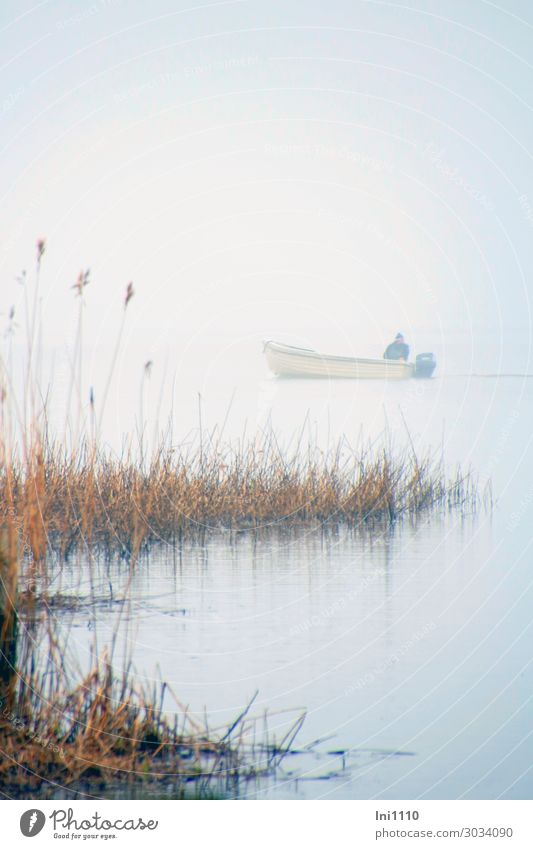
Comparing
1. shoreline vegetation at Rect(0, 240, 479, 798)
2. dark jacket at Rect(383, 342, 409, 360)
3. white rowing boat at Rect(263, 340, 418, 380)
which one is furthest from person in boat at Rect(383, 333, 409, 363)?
shoreline vegetation at Rect(0, 240, 479, 798)

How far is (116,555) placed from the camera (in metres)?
7.43

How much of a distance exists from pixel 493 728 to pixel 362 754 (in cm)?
73

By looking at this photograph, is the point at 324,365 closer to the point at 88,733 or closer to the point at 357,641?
the point at 357,641

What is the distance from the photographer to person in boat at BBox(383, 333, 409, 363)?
2274 cm

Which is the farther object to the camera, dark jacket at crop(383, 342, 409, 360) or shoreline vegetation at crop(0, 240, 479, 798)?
dark jacket at crop(383, 342, 409, 360)

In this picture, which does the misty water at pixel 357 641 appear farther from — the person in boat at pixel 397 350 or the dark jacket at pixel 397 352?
the dark jacket at pixel 397 352

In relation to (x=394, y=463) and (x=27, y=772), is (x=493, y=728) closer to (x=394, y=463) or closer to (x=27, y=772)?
(x=27, y=772)

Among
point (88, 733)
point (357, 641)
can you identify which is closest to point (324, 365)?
point (357, 641)

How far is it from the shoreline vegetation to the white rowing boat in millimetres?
14818

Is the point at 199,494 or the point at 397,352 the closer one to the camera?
the point at 199,494

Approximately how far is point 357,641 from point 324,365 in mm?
21064

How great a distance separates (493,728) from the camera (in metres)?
5.01

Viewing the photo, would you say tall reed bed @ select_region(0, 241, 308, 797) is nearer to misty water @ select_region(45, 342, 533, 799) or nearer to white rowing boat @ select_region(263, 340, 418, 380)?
misty water @ select_region(45, 342, 533, 799)
